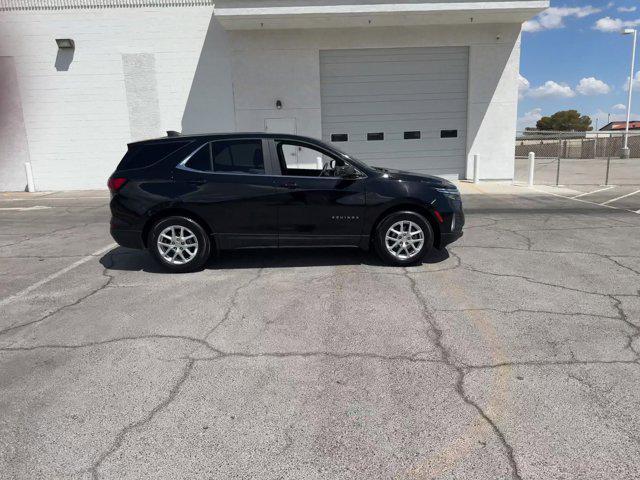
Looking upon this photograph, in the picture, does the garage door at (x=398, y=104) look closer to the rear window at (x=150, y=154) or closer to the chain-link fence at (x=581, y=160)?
the chain-link fence at (x=581, y=160)

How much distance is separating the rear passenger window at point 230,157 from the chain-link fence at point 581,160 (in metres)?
12.1

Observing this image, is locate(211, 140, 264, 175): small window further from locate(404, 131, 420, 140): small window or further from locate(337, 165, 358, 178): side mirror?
locate(404, 131, 420, 140): small window

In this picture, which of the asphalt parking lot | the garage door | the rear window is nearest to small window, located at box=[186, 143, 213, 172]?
the rear window

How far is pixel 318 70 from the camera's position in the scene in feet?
49.2

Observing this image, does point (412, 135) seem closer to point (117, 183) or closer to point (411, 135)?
point (411, 135)

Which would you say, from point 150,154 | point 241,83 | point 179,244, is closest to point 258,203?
point 179,244

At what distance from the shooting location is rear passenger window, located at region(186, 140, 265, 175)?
592 cm

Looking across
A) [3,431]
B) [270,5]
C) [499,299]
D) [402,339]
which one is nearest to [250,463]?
[3,431]

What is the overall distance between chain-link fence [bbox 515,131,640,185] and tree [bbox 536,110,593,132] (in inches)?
2103

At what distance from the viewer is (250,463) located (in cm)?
251

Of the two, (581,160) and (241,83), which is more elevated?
(241,83)

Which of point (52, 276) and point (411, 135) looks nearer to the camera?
point (52, 276)

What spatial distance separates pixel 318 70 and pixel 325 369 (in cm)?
1324

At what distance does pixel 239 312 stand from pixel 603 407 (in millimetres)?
3160
